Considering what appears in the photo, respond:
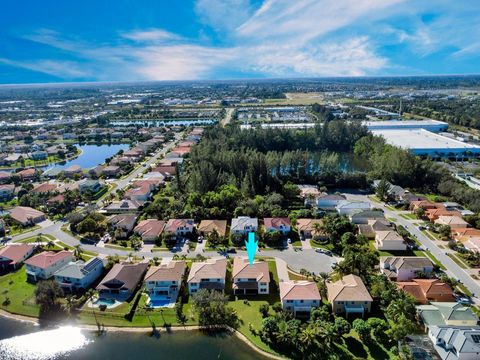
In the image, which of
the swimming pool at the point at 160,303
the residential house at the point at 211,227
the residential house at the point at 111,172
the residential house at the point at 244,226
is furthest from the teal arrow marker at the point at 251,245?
the residential house at the point at 111,172

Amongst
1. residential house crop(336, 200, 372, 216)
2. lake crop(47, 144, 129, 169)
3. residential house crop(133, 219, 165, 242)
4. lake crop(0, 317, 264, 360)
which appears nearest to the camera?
lake crop(0, 317, 264, 360)

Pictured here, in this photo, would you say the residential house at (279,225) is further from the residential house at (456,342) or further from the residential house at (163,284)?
the residential house at (456,342)

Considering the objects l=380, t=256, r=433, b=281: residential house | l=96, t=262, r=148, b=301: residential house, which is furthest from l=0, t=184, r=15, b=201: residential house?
l=380, t=256, r=433, b=281: residential house

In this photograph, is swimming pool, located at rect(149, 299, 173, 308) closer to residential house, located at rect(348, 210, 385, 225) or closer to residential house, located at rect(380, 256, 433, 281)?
residential house, located at rect(380, 256, 433, 281)

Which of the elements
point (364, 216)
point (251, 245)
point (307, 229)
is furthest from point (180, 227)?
point (364, 216)

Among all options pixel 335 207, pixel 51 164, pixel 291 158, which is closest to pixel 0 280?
pixel 335 207

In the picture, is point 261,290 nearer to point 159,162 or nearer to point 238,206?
point 238,206

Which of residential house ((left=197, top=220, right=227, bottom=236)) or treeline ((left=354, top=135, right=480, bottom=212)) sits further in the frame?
treeline ((left=354, top=135, right=480, bottom=212))
